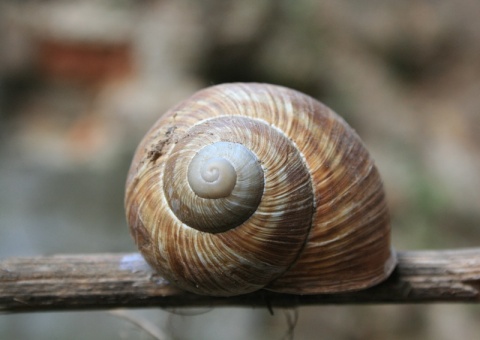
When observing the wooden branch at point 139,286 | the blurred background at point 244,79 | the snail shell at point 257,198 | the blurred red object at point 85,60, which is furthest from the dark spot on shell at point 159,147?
the blurred red object at point 85,60

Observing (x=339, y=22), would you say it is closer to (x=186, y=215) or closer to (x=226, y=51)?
(x=226, y=51)

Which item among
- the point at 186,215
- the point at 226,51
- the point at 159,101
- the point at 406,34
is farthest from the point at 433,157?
the point at 186,215

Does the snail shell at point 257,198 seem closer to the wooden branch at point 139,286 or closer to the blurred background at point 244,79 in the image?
the wooden branch at point 139,286

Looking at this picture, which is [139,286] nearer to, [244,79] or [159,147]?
[159,147]

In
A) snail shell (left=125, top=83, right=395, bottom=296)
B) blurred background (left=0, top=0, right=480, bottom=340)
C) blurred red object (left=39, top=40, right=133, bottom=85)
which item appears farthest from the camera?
blurred red object (left=39, top=40, right=133, bottom=85)

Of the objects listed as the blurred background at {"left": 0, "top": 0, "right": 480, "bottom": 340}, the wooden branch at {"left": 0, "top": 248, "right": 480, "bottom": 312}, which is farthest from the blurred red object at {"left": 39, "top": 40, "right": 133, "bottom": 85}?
the wooden branch at {"left": 0, "top": 248, "right": 480, "bottom": 312}

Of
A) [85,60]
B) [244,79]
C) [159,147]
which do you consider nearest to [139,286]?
[159,147]

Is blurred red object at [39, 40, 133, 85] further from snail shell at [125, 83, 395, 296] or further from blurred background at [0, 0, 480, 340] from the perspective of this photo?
snail shell at [125, 83, 395, 296]
